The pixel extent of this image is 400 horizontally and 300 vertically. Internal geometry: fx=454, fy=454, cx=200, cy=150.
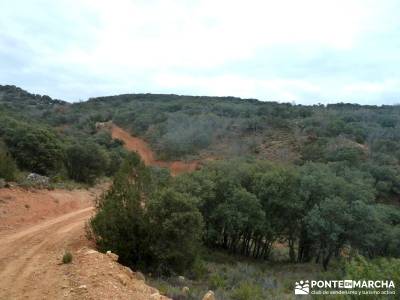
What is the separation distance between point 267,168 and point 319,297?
15017mm

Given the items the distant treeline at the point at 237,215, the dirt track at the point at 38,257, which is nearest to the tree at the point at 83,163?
the distant treeline at the point at 237,215

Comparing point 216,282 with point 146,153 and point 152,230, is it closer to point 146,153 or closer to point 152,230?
point 152,230

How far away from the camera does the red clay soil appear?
171 ft

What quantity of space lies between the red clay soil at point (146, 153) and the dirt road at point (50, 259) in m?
28.5

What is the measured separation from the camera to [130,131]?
67250 millimetres

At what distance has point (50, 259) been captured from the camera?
12.2 metres

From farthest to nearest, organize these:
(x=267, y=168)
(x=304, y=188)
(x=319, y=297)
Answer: (x=267, y=168), (x=304, y=188), (x=319, y=297)

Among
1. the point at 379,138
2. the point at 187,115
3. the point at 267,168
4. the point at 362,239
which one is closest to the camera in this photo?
the point at 362,239

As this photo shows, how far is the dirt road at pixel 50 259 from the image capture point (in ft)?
29.8

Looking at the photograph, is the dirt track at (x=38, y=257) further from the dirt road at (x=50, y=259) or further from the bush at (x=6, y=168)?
the bush at (x=6, y=168)

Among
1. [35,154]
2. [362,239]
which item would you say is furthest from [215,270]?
[35,154]

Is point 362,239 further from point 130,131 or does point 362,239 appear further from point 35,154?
point 130,131

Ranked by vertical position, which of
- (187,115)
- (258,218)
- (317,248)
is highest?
(187,115)

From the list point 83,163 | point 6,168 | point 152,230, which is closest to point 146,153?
point 83,163
